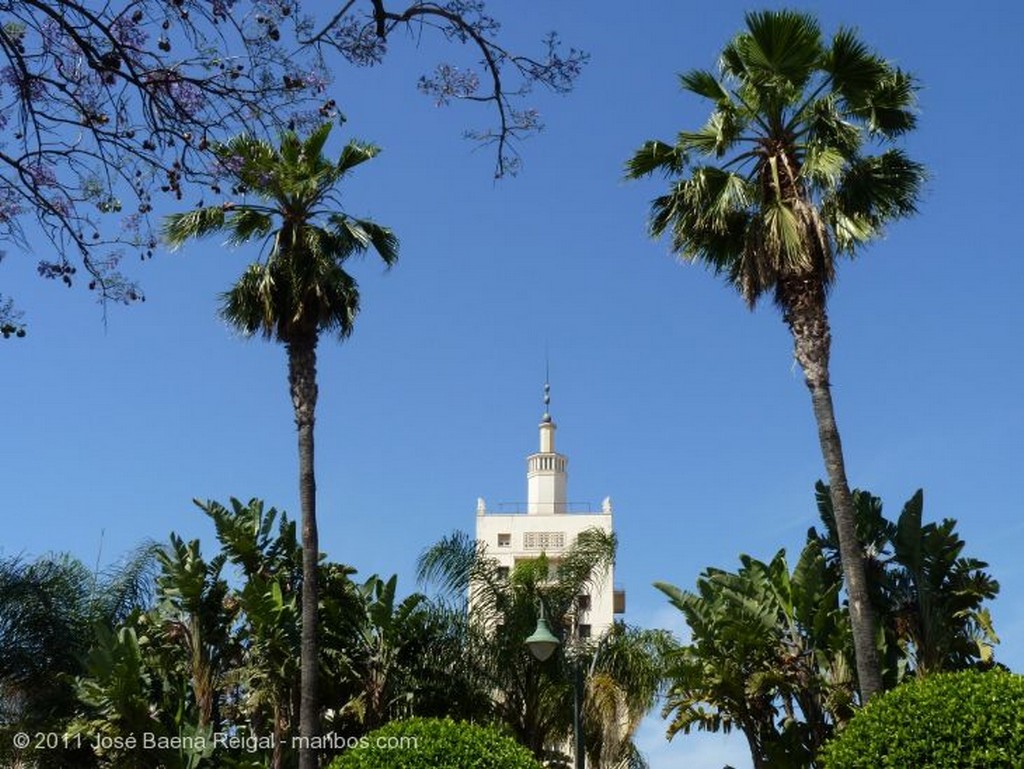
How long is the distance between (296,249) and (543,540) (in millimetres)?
36393

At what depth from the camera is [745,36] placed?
19.5 m

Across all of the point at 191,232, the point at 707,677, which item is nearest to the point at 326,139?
the point at 191,232

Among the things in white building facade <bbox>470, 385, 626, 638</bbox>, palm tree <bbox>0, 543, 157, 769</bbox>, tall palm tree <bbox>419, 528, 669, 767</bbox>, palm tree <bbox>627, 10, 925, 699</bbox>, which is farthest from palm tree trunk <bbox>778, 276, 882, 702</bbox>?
white building facade <bbox>470, 385, 626, 638</bbox>

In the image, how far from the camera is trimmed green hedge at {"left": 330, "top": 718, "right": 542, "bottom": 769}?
15.0 m

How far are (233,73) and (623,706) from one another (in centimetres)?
1856

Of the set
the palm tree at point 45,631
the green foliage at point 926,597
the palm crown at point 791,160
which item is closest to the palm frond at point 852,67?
the palm crown at point 791,160

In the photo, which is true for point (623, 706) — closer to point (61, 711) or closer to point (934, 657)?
point (934, 657)

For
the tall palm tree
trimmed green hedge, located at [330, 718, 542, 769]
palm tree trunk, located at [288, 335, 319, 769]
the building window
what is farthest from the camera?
the building window

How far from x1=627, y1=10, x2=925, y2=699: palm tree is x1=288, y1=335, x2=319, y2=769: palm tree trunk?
246 inches

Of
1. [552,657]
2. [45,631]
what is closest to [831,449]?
[552,657]

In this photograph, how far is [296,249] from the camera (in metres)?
21.8

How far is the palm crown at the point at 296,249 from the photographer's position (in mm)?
21594

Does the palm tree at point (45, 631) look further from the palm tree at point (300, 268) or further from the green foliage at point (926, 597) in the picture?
the green foliage at point (926, 597)

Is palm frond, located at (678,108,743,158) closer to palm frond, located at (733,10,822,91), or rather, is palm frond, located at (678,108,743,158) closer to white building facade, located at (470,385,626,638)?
palm frond, located at (733,10,822,91)
